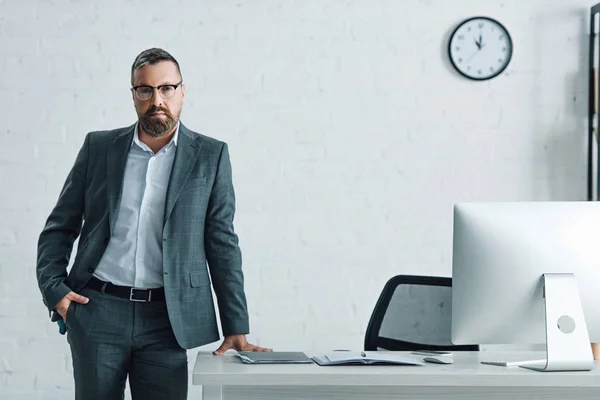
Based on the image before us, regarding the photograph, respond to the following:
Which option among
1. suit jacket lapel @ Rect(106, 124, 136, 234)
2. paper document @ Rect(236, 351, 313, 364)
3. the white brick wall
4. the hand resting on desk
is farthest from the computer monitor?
the white brick wall

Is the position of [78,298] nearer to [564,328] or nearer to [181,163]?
[181,163]

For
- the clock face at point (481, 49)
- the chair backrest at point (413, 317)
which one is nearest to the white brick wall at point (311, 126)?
the clock face at point (481, 49)

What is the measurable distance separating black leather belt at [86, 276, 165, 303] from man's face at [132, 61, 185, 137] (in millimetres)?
411

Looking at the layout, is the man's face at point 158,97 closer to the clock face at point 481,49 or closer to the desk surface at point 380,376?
the desk surface at point 380,376

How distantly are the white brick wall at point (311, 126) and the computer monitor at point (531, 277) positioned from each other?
1662 mm

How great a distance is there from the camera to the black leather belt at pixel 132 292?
213cm

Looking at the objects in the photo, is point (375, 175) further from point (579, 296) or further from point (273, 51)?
point (579, 296)

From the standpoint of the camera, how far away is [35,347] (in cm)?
348

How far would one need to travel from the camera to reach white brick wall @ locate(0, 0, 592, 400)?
3471mm

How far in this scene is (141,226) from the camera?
2180 millimetres

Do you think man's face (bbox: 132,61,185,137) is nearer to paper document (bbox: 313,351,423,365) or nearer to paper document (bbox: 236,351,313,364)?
paper document (bbox: 236,351,313,364)

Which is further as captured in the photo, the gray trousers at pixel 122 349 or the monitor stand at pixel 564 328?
the gray trousers at pixel 122 349

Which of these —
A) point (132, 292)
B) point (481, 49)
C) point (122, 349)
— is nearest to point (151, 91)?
point (132, 292)

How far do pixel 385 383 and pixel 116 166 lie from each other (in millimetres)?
946
